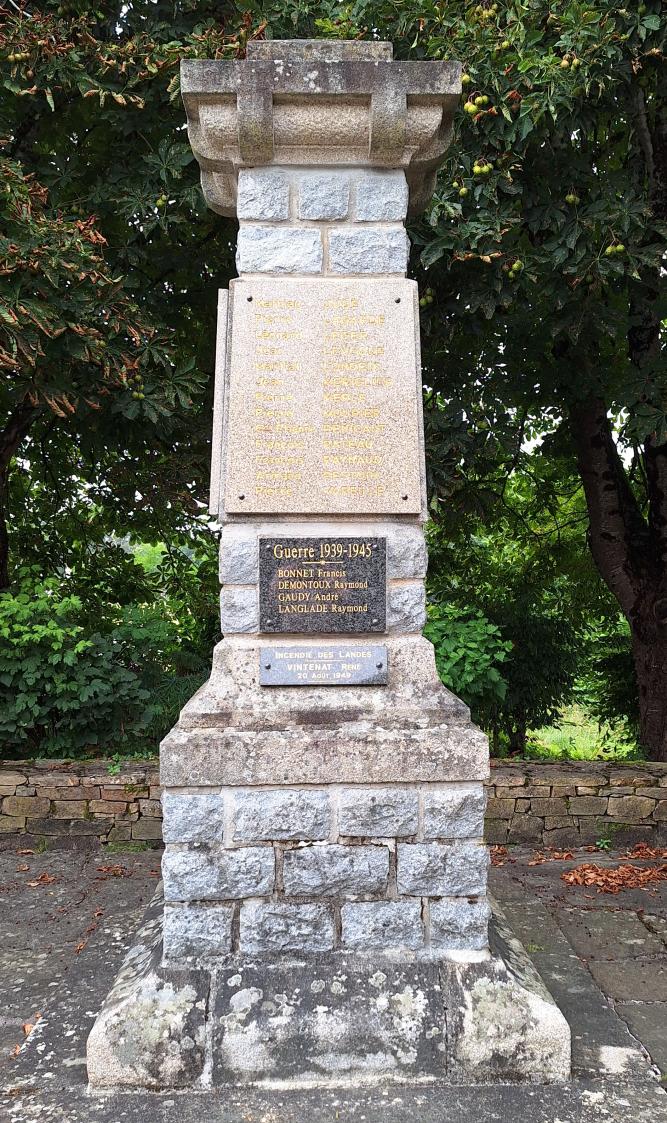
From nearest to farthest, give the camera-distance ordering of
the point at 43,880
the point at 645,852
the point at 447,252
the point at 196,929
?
the point at 196,929, the point at 43,880, the point at 447,252, the point at 645,852

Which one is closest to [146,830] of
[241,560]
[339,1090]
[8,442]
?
[339,1090]

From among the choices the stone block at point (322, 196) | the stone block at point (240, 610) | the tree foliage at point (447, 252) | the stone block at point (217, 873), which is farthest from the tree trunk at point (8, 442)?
the stone block at point (217, 873)

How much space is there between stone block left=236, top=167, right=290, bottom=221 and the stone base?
258cm

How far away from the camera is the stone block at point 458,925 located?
2799mm

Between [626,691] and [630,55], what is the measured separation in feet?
15.8

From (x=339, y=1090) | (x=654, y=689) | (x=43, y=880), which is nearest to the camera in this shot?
(x=339, y=1090)

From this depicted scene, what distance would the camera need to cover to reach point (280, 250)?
2.97 meters

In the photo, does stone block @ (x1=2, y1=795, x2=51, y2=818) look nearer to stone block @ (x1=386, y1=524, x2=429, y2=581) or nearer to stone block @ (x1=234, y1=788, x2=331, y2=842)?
stone block @ (x1=234, y1=788, x2=331, y2=842)

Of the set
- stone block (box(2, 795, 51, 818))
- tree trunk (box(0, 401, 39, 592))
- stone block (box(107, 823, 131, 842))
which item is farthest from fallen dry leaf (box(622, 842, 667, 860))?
tree trunk (box(0, 401, 39, 592))

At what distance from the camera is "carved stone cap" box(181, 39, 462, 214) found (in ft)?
9.18

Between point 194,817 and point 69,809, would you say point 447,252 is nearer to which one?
point 194,817

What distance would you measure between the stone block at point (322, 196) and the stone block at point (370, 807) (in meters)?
2.02

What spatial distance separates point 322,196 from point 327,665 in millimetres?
1675

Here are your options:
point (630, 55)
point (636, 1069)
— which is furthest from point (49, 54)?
point (636, 1069)
